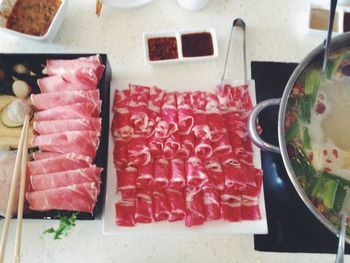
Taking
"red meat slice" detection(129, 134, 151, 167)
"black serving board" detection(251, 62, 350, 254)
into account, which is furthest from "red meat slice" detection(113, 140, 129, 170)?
"black serving board" detection(251, 62, 350, 254)

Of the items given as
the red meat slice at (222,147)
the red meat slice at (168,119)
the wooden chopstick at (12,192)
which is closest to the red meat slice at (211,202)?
the red meat slice at (222,147)

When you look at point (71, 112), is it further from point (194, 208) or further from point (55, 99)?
point (194, 208)

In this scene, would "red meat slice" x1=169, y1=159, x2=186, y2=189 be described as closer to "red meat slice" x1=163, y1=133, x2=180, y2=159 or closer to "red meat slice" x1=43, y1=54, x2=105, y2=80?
"red meat slice" x1=163, y1=133, x2=180, y2=159

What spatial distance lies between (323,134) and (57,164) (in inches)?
33.6

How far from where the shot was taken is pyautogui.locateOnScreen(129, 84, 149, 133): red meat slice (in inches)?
53.2

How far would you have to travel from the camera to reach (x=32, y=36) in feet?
4.57

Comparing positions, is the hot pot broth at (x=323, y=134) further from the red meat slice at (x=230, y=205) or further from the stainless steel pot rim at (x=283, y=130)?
the red meat slice at (x=230, y=205)

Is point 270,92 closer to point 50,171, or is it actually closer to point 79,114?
point 79,114

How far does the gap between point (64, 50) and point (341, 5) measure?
1096mm

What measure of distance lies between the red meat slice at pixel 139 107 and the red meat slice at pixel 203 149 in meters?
0.19

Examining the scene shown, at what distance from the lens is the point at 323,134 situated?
1238 mm

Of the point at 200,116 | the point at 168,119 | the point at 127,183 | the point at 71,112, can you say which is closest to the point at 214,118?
the point at 200,116

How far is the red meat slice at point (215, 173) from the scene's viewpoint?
128cm

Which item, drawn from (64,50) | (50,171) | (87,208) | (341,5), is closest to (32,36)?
(64,50)
